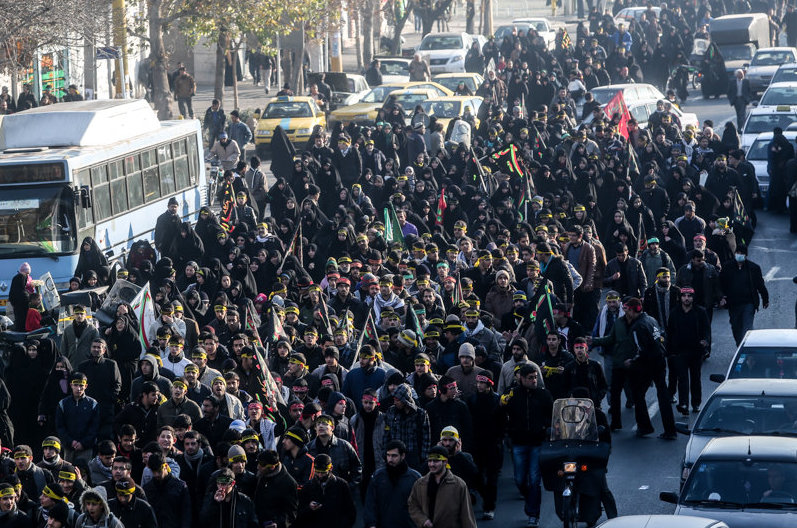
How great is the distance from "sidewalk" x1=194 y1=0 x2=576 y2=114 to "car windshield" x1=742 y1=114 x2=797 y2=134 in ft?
58.7

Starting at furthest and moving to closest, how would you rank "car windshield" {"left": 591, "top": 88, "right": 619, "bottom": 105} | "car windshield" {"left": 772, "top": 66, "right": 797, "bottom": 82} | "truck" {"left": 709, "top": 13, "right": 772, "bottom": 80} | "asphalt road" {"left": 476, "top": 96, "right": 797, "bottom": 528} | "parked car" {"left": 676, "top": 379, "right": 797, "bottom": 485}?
"truck" {"left": 709, "top": 13, "right": 772, "bottom": 80}, "car windshield" {"left": 772, "top": 66, "right": 797, "bottom": 82}, "car windshield" {"left": 591, "top": 88, "right": 619, "bottom": 105}, "asphalt road" {"left": 476, "top": 96, "right": 797, "bottom": 528}, "parked car" {"left": 676, "top": 379, "right": 797, "bottom": 485}

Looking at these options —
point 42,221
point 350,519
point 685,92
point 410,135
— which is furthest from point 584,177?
point 685,92

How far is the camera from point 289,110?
3603 centimetres

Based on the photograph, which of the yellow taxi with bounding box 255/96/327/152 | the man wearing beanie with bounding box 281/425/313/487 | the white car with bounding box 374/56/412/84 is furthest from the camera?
the white car with bounding box 374/56/412/84

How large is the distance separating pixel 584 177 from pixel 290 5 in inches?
674

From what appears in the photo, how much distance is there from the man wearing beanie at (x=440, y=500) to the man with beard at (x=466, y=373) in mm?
2733

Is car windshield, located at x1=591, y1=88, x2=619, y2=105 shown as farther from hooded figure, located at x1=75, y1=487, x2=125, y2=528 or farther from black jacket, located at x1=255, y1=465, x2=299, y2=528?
hooded figure, located at x1=75, y1=487, x2=125, y2=528

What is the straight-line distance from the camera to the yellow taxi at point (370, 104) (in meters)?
36.6

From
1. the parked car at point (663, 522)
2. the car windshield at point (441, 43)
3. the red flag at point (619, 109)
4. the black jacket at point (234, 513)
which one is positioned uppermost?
the car windshield at point (441, 43)

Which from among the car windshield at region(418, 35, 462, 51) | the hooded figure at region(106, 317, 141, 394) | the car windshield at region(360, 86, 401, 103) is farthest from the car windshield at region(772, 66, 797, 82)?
the hooded figure at region(106, 317, 141, 394)

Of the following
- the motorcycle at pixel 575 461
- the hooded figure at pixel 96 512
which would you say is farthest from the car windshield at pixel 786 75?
the hooded figure at pixel 96 512

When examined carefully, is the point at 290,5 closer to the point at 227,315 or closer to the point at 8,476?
the point at 227,315

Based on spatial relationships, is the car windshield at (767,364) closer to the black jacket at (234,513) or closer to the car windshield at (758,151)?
the black jacket at (234,513)

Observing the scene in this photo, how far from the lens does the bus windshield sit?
19672 mm
